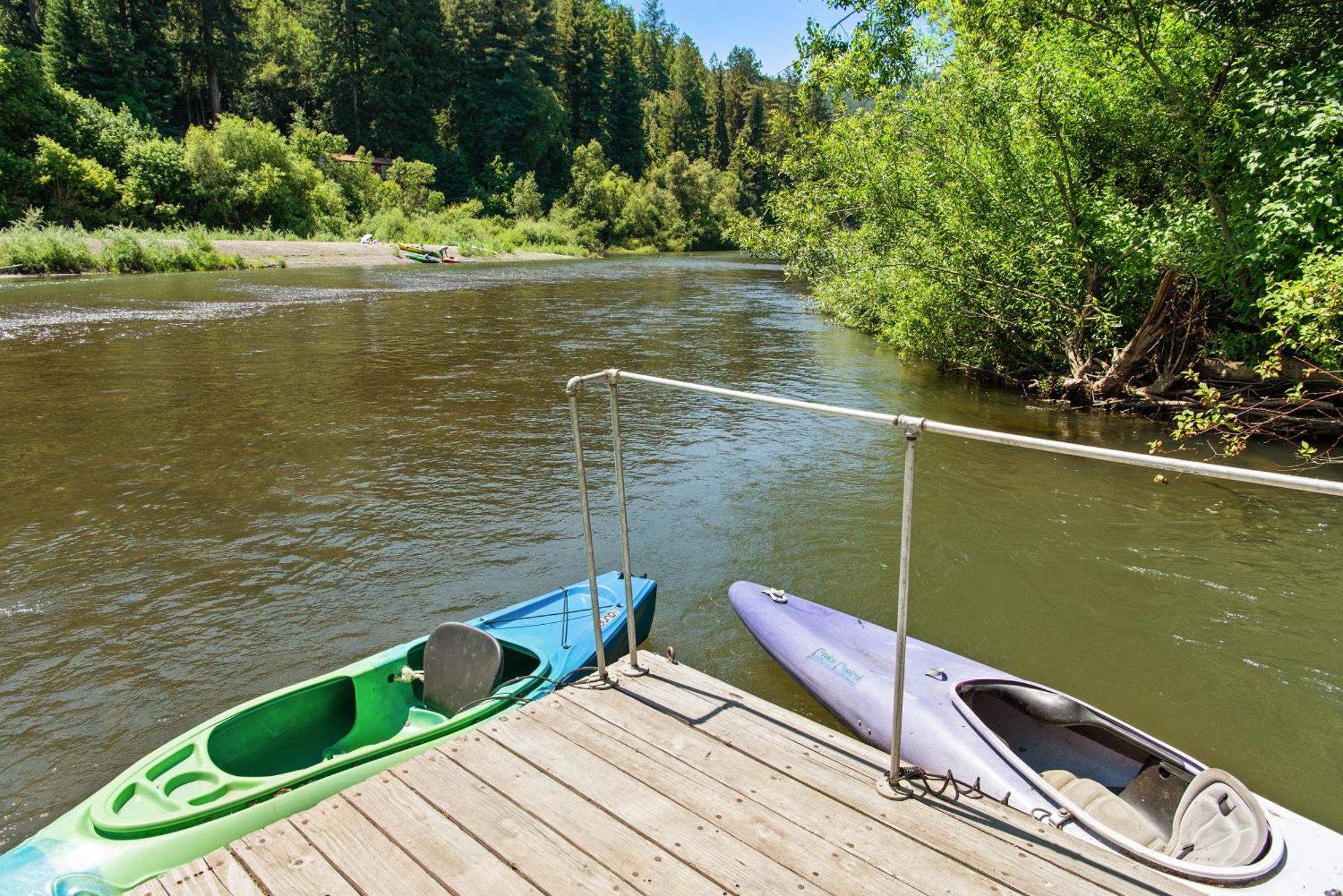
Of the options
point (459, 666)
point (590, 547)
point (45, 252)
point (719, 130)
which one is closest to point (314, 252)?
point (45, 252)

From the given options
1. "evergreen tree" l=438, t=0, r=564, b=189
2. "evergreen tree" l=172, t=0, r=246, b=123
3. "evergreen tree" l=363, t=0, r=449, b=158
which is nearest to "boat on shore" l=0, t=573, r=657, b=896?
"evergreen tree" l=172, t=0, r=246, b=123

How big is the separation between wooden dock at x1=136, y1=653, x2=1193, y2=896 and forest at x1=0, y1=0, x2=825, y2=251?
35363 mm

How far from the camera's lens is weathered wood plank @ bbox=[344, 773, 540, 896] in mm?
2359

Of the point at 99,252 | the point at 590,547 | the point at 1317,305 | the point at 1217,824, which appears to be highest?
the point at 99,252

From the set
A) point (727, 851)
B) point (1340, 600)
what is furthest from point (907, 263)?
point (727, 851)

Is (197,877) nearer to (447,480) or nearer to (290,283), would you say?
(447,480)

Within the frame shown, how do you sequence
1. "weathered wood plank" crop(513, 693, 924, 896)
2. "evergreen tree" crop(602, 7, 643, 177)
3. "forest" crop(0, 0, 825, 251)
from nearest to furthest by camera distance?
1. "weathered wood plank" crop(513, 693, 924, 896)
2. "forest" crop(0, 0, 825, 251)
3. "evergreen tree" crop(602, 7, 643, 177)

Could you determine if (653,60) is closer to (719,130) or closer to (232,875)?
(719,130)

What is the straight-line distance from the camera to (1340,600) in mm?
6422

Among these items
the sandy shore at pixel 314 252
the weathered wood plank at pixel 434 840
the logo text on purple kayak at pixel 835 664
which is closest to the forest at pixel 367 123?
the sandy shore at pixel 314 252

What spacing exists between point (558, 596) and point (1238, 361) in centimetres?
1051

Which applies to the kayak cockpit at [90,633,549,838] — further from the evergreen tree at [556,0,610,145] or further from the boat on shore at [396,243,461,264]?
the evergreen tree at [556,0,610,145]

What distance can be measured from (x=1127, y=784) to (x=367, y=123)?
7982cm

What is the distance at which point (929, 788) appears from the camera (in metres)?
2.77
